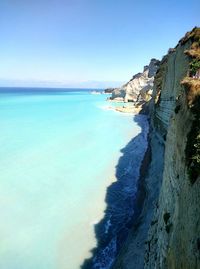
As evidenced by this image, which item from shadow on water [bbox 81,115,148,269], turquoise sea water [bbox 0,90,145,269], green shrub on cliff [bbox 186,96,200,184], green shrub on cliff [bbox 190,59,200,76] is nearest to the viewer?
green shrub on cliff [bbox 186,96,200,184]

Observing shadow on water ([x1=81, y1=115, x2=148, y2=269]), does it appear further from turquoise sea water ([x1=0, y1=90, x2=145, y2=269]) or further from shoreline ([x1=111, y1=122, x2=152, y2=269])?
turquoise sea water ([x1=0, y1=90, x2=145, y2=269])

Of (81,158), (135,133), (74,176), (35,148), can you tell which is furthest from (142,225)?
(135,133)

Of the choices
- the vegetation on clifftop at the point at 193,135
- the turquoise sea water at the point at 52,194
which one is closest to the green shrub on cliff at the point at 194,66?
the vegetation on clifftop at the point at 193,135

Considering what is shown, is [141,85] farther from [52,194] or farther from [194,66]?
[194,66]

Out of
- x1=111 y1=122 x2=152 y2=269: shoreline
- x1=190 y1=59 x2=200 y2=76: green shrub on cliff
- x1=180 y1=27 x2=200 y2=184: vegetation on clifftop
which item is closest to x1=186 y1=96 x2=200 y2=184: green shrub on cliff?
x1=180 y1=27 x2=200 y2=184: vegetation on clifftop

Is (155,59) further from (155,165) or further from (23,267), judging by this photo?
Answer: (23,267)

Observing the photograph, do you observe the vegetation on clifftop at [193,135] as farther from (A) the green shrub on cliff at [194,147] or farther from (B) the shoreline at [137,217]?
(B) the shoreline at [137,217]
